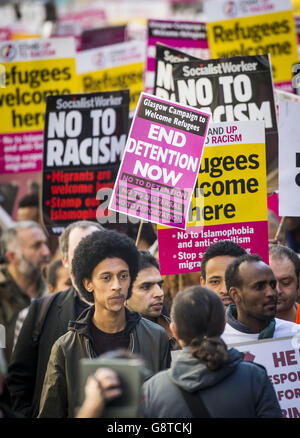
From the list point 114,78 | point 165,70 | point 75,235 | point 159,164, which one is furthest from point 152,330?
point 114,78

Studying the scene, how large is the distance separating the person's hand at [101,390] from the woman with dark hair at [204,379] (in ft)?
1.23

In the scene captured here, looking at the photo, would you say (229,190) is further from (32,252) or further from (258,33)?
(258,33)

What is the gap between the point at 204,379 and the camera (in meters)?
3.58

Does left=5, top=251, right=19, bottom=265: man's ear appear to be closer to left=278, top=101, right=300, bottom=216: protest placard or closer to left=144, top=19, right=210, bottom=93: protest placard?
left=144, top=19, right=210, bottom=93: protest placard

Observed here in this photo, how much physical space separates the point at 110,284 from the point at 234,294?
724 millimetres

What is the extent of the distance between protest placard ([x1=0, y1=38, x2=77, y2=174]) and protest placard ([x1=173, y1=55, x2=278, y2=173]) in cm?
257

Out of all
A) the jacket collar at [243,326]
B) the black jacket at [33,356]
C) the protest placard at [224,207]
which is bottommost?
the black jacket at [33,356]

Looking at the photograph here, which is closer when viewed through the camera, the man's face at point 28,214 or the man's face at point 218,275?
the man's face at point 218,275

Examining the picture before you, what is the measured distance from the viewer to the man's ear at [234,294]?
15.0ft

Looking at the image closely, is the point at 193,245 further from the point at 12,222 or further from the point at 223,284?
the point at 12,222

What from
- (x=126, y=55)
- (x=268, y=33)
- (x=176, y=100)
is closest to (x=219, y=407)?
(x=176, y=100)

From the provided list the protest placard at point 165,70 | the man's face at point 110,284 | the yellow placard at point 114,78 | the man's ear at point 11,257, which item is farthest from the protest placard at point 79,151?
the yellow placard at point 114,78

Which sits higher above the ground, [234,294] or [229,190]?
[229,190]

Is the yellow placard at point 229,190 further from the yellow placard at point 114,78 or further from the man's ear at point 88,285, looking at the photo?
the yellow placard at point 114,78
